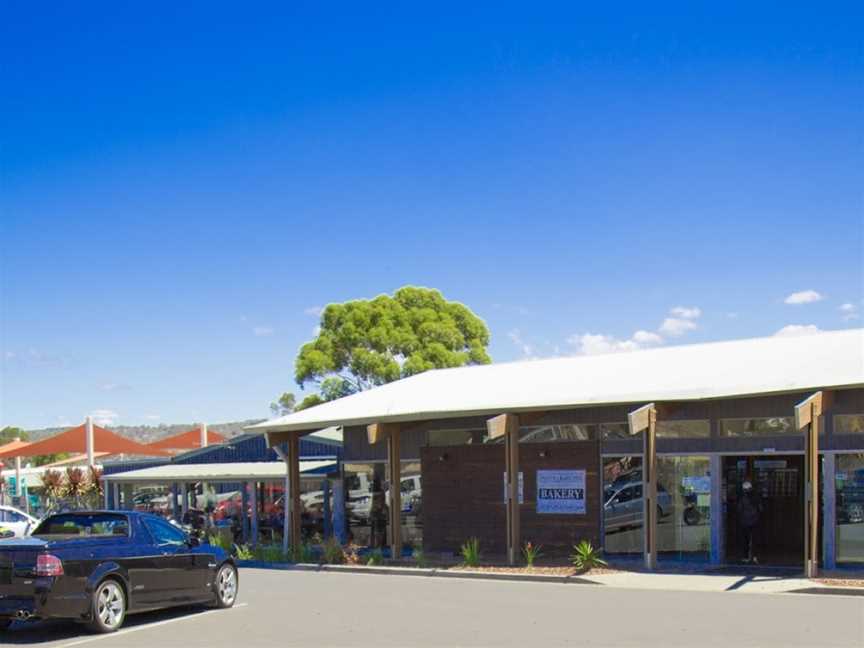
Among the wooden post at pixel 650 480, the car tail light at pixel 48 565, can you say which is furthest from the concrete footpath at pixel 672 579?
the car tail light at pixel 48 565

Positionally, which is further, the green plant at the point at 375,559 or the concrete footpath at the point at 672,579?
the green plant at the point at 375,559

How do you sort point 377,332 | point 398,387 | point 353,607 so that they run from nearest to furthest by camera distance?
point 353,607 → point 398,387 → point 377,332

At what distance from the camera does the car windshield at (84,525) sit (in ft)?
45.7

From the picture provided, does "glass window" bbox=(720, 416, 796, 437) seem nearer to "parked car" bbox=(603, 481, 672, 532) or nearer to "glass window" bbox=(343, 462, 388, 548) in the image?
"parked car" bbox=(603, 481, 672, 532)

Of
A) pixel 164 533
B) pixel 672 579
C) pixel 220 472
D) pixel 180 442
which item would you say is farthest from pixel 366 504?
pixel 180 442

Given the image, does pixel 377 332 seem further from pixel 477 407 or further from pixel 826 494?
pixel 826 494

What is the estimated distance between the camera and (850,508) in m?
19.7

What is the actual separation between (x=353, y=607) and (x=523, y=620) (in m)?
2.88

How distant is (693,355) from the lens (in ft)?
80.3

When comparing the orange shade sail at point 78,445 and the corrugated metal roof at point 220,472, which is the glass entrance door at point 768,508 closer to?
the corrugated metal roof at point 220,472

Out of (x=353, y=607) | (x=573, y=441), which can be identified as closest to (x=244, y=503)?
(x=573, y=441)

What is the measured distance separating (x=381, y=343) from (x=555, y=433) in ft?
97.0

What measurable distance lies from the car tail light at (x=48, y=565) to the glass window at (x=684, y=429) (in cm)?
1270

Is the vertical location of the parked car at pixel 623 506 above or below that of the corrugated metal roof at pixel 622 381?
below
